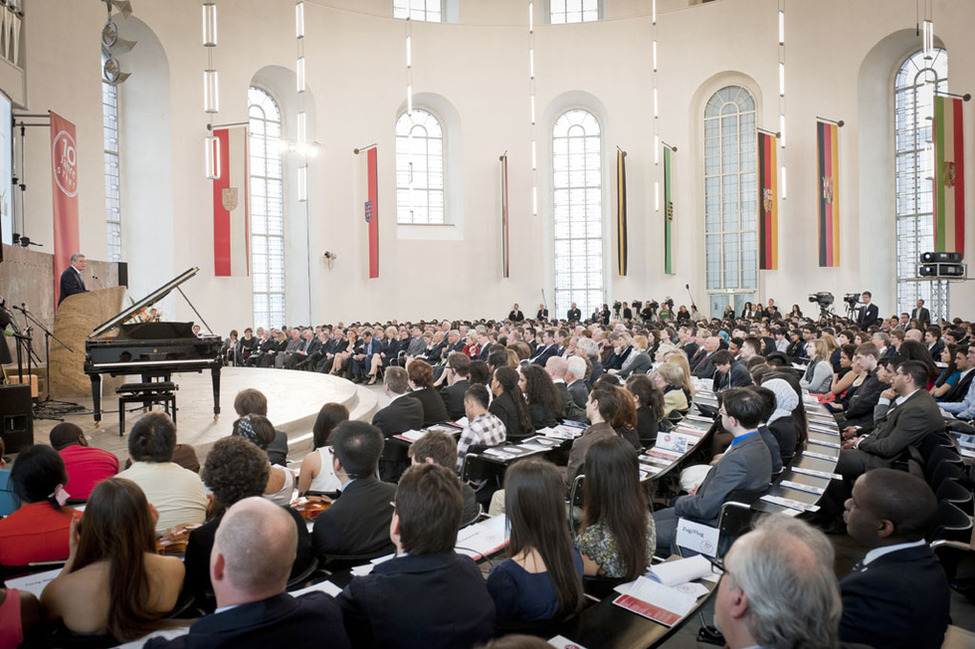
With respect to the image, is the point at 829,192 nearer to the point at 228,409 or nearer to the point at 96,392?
the point at 228,409

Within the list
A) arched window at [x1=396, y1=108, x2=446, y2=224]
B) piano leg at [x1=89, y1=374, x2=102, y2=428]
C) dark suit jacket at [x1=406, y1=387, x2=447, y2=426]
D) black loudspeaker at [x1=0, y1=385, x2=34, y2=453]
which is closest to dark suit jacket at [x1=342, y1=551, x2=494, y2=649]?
dark suit jacket at [x1=406, y1=387, x2=447, y2=426]

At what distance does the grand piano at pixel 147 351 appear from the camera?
6.97 meters

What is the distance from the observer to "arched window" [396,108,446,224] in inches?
901

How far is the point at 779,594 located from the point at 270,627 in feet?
4.09

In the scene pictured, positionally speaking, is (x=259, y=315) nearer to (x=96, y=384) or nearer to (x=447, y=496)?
(x=96, y=384)

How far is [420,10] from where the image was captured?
2302 centimetres

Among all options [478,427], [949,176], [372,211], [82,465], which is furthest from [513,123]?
[82,465]

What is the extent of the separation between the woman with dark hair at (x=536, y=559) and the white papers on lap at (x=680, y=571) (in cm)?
49

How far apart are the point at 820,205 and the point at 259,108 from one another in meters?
16.1

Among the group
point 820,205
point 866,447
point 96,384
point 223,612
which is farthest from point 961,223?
point 223,612

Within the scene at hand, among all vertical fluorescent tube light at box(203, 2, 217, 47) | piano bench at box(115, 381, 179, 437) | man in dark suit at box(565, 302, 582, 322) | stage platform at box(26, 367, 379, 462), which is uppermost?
vertical fluorescent tube light at box(203, 2, 217, 47)

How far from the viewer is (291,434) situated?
24.4 feet

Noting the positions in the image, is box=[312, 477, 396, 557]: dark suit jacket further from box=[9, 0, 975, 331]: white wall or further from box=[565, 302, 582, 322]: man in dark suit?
box=[565, 302, 582, 322]: man in dark suit

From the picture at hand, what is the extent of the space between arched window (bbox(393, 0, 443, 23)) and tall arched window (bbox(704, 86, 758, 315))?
30.2 feet
